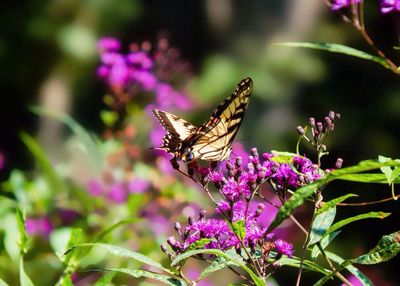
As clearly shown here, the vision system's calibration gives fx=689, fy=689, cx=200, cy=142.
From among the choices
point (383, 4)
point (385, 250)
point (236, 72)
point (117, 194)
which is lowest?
point (385, 250)

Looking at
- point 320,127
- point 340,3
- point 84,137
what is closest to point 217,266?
point 320,127

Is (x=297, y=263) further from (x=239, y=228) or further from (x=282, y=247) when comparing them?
(x=239, y=228)

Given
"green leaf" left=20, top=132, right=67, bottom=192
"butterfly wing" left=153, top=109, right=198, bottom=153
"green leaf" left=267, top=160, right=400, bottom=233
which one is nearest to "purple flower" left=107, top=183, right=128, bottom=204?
"green leaf" left=20, top=132, right=67, bottom=192

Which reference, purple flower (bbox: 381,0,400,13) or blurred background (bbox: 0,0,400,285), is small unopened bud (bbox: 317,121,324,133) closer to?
purple flower (bbox: 381,0,400,13)

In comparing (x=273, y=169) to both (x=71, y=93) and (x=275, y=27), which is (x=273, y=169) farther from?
(x=71, y=93)

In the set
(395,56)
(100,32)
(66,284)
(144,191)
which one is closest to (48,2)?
(100,32)

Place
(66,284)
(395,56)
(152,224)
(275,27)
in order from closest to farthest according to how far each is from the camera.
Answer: (66,284) → (152,224) → (275,27) → (395,56)
